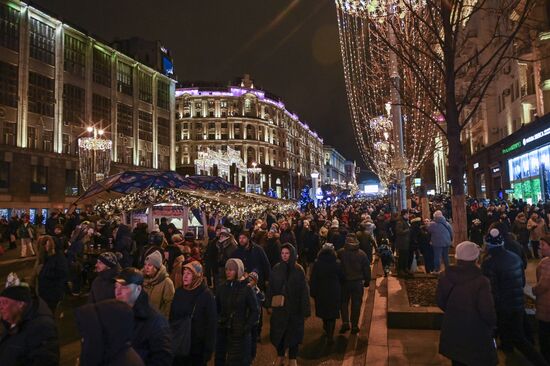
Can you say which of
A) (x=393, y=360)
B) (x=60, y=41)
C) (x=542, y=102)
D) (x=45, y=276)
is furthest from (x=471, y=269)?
(x=60, y=41)

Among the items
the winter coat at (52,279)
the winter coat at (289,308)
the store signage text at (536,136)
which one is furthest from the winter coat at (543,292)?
the store signage text at (536,136)

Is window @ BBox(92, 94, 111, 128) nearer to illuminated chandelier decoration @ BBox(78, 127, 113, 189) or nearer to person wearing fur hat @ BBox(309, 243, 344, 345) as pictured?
illuminated chandelier decoration @ BBox(78, 127, 113, 189)

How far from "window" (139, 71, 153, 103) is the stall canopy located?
3799 centimetres

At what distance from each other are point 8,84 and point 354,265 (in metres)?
38.0

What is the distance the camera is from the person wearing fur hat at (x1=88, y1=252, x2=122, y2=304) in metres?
4.79

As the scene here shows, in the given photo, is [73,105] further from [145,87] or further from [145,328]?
[145,328]

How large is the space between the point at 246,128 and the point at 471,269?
3796 inches

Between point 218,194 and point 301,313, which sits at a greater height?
point 218,194

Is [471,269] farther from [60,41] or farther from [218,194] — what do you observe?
[60,41]

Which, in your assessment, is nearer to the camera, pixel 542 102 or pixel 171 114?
pixel 542 102

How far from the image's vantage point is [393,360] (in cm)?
635

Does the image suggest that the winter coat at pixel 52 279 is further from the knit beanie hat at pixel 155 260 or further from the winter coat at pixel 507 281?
the winter coat at pixel 507 281

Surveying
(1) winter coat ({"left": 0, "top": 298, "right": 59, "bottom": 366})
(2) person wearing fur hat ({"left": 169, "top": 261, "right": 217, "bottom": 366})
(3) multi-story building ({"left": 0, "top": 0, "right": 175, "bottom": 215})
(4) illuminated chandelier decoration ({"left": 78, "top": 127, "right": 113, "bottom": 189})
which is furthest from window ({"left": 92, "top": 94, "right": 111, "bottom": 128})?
(1) winter coat ({"left": 0, "top": 298, "right": 59, "bottom": 366})

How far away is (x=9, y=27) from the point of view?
3694 centimetres
